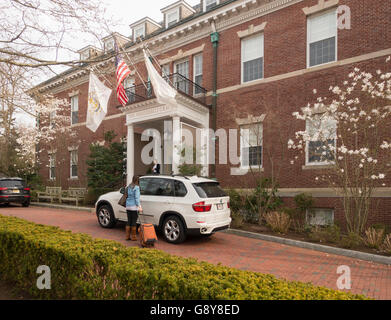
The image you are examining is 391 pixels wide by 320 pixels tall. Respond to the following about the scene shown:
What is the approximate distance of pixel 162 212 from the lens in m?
7.86

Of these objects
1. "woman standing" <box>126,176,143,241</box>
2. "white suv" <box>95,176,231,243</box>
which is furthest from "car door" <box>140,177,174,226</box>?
"woman standing" <box>126,176,143,241</box>

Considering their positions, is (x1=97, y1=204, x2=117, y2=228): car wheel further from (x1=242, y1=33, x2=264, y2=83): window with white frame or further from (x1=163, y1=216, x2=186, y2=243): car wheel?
(x1=242, y1=33, x2=264, y2=83): window with white frame

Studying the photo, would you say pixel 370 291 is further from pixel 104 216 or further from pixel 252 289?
pixel 104 216

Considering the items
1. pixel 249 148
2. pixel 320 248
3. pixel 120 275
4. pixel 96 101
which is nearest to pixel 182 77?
pixel 249 148

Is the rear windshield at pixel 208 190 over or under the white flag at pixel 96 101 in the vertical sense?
under

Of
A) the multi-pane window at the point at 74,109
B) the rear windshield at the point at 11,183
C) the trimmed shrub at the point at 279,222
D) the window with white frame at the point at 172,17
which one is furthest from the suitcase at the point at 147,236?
the multi-pane window at the point at 74,109

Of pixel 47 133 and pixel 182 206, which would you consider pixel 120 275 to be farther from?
pixel 47 133

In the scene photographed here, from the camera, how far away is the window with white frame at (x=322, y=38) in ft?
36.9

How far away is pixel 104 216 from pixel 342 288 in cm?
717

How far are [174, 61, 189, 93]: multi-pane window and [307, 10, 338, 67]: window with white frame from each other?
632 centimetres

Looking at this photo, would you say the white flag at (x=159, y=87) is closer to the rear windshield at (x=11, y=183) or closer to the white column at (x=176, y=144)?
the white column at (x=176, y=144)

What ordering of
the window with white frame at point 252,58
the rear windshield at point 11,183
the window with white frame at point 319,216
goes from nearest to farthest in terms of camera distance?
the window with white frame at point 319,216
the window with white frame at point 252,58
the rear windshield at point 11,183

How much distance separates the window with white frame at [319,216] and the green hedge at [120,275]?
8.50 meters
